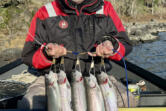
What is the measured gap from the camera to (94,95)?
88.6 inches

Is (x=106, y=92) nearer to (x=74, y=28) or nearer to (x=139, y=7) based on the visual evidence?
(x=74, y=28)

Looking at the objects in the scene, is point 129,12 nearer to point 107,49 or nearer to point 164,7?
point 164,7

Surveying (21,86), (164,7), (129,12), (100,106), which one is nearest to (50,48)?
(100,106)

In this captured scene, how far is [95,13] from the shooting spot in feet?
13.6

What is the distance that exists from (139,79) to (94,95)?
14.2 feet

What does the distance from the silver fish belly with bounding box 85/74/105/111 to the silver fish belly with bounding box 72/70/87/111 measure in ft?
0.23

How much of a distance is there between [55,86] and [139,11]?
60001mm

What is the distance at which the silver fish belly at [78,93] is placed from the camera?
7.41 feet

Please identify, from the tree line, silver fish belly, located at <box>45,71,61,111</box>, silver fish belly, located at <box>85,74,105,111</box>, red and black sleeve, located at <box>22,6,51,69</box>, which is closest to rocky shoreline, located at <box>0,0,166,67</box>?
red and black sleeve, located at <box>22,6,51,69</box>

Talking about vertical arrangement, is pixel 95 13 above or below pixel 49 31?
above

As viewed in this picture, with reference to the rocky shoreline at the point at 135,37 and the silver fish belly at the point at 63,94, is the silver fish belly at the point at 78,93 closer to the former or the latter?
the silver fish belly at the point at 63,94

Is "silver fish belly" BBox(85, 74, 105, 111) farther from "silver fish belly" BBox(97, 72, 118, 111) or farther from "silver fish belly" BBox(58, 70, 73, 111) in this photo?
"silver fish belly" BBox(58, 70, 73, 111)

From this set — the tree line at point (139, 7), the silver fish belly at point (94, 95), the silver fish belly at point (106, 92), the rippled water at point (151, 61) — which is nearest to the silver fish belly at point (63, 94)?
the silver fish belly at point (94, 95)

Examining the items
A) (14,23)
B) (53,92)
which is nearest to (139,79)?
(53,92)
